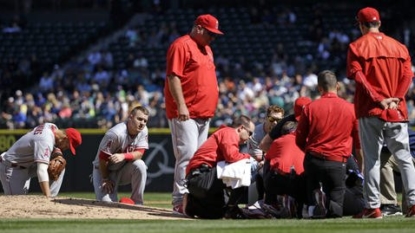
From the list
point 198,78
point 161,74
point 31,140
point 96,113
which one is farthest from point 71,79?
point 198,78

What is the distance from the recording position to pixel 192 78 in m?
13.5

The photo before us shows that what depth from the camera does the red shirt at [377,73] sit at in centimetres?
1230

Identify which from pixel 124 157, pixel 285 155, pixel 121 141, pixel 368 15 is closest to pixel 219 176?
pixel 285 155

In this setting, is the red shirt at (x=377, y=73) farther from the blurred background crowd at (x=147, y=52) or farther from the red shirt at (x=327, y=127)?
the blurred background crowd at (x=147, y=52)

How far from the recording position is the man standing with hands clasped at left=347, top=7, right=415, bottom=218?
12297 mm

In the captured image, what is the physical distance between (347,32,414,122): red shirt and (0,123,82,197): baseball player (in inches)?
179

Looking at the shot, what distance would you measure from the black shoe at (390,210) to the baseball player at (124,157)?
341 cm

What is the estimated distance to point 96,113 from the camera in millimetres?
28750

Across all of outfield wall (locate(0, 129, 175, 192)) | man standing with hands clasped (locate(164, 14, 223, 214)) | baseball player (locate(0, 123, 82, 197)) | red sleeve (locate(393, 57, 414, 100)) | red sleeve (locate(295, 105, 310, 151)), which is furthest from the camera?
outfield wall (locate(0, 129, 175, 192))

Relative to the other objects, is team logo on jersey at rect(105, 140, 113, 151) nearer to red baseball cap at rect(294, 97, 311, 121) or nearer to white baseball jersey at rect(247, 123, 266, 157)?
white baseball jersey at rect(247, 123, 266, 157)

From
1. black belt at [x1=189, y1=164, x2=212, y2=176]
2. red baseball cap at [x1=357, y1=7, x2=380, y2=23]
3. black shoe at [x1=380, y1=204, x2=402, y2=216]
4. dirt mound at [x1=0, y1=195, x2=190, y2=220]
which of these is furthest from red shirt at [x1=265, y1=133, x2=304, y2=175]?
red baseball cap at [x1=357, y1=7, x2=380, y2=23]

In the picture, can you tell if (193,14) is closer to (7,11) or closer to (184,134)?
(7,11)

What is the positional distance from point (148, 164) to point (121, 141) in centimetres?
867

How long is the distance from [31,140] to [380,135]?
5149mm
